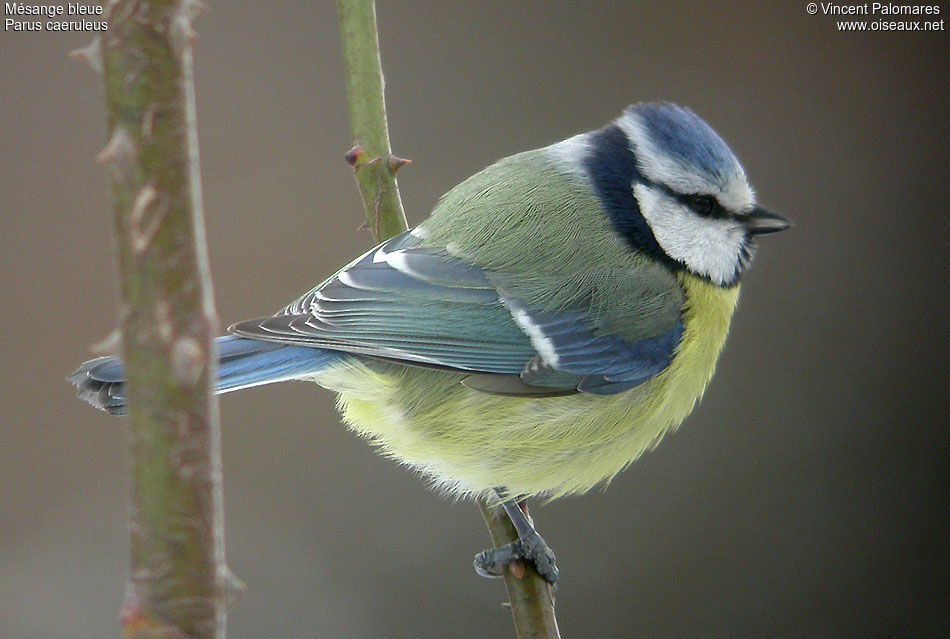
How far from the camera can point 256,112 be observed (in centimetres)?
326

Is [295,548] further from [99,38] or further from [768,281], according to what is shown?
[99,38]

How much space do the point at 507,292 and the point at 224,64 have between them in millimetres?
1841

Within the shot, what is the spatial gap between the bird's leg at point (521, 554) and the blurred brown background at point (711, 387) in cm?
117

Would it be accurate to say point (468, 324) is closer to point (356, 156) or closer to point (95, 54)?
point (356, 156)

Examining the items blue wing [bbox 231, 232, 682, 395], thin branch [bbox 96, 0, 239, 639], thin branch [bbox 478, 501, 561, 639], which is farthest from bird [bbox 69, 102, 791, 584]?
thin branch [bbox 96, 0, 239, 639]

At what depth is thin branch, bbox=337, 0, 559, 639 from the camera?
61.7 inches

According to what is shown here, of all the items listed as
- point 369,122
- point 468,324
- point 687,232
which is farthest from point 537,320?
point 369,122

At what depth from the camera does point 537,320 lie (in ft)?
6.06

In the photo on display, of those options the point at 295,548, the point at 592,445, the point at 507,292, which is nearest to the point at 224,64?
the point at 295,548

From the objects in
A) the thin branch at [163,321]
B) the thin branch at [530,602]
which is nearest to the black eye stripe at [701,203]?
the thin branch at [530,602]

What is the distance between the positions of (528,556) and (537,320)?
1.44 ft

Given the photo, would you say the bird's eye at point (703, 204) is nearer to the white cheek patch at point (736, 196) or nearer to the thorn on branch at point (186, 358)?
the white cheek patch at point (736, 196)

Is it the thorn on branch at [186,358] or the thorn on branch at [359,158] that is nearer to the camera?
the thorn on branch at [186,358]

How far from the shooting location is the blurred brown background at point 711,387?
2889 millimetres
